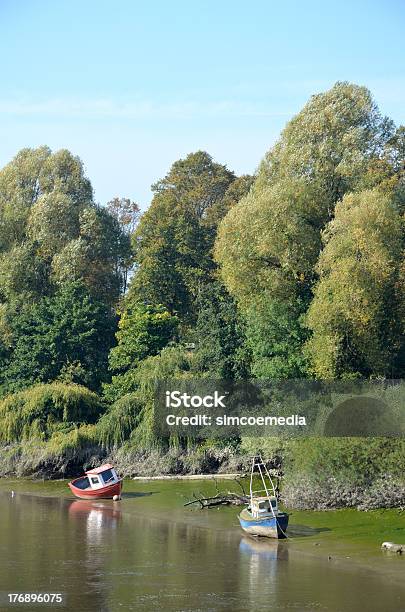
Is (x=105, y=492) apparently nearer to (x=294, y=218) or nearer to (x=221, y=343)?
(x=221, y=343)

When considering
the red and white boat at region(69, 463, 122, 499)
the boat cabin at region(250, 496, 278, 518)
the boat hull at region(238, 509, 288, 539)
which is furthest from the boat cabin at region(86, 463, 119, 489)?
the boat cabin at region(250, 496, 278, 518)

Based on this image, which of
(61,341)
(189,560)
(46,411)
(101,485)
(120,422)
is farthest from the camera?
(61,341)

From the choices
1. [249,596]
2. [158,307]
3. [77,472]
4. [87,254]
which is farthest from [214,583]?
[87,254]

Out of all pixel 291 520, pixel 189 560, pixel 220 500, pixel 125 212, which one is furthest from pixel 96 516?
pixel 125 212

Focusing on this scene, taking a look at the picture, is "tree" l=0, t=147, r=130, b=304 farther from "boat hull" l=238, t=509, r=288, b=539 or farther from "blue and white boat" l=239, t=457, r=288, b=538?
"boat hull" l=238, t=509, r=288, b=539

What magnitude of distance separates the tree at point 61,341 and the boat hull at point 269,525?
26752 mm

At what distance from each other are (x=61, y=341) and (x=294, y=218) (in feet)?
66.9

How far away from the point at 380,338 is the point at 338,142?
40.2 ft

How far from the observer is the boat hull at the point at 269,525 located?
1607 inches

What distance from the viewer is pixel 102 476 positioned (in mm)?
51875

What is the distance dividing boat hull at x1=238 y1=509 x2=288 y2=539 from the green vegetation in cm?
481

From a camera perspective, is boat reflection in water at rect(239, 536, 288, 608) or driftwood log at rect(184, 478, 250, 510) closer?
boat reflection in water at rect(239, 536, 288, 608)

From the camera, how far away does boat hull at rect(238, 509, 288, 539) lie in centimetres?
4081

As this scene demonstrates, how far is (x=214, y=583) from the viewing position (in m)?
34.7
